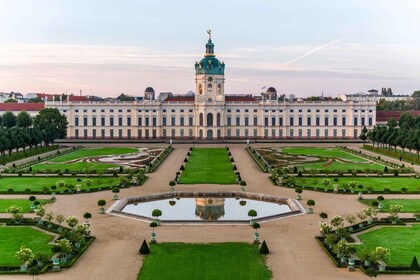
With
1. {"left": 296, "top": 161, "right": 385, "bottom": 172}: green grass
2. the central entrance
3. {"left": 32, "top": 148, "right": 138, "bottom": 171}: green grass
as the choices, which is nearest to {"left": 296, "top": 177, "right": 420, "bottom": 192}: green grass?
{"left": 296, "top": 161, "right": 385, "bottom": 172}: green grass

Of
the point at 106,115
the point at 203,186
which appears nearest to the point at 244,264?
the point at 203,186

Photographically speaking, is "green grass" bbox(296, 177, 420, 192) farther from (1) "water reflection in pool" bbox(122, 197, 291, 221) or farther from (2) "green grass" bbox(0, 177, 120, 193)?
(2) "green grass" bbox(0, 177, 120, 193)

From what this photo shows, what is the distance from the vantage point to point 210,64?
357ft

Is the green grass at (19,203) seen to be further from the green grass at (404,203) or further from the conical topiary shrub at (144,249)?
the green grass at (404,203)

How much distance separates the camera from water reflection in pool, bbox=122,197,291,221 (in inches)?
1520

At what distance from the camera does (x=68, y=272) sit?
25641 mm

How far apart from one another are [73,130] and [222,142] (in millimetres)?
Answer: 30980

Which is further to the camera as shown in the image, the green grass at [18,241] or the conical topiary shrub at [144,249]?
the conical topiary shrub at [144,249]

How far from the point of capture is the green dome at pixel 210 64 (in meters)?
108

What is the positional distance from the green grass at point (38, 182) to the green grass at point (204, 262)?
21529 millimetres

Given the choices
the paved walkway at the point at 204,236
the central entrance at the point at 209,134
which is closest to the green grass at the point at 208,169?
the paved walkway at the point at 204,236

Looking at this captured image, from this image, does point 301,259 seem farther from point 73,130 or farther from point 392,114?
point 392,114

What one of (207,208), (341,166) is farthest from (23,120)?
(207,208)

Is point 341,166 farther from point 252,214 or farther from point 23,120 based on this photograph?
point 23,120
